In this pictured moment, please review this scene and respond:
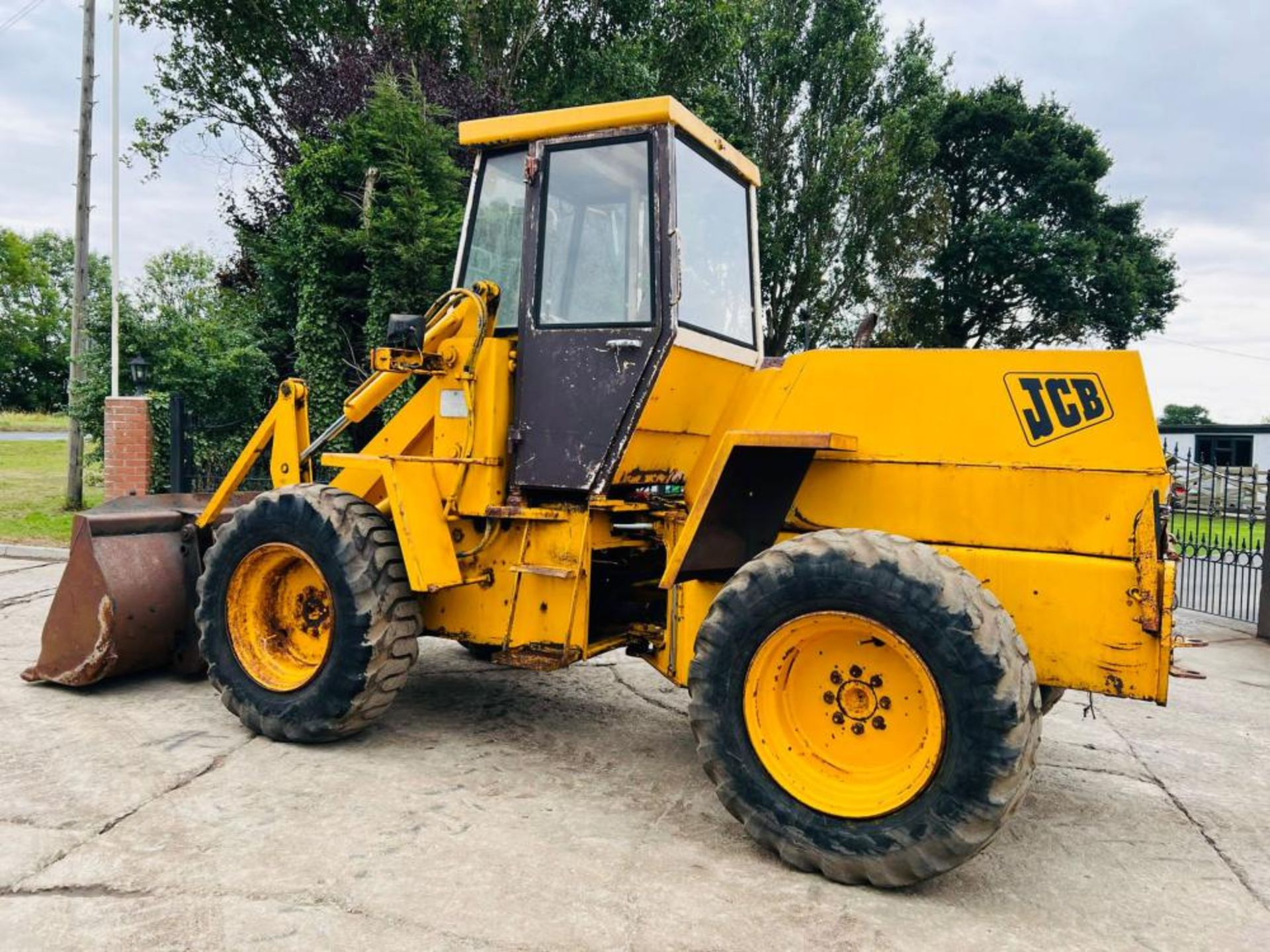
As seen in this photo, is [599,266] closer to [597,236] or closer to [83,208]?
[597,236]

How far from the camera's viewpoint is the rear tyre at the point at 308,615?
4195 millimetres

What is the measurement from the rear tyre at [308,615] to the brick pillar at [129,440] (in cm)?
781

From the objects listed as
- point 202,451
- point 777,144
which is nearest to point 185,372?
point 202,451

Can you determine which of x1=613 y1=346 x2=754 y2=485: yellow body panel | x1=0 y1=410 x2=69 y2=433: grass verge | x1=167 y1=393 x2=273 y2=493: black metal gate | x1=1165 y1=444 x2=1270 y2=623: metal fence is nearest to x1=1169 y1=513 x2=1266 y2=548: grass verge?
x1=1165 y1=444 x2=1270 y2=623: metal fence

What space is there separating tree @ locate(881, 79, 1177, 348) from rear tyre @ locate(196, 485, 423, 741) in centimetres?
2300

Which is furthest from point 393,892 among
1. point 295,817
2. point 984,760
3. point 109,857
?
point 984,760

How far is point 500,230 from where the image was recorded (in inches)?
181

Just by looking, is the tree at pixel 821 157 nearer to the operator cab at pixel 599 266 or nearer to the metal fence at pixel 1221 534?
the metal fence at pixel 1221 534

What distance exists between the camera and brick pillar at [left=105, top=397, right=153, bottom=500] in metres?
11.5

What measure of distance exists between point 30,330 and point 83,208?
1809 inches

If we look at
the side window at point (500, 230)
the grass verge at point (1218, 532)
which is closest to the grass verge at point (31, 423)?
the side window at point (500, 230)

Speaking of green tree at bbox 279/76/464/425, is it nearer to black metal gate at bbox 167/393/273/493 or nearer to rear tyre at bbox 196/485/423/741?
black metal gate at bbox 167/393/273/493

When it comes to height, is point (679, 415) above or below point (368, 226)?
below

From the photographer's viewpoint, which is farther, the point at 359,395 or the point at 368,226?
the point at 368,226
